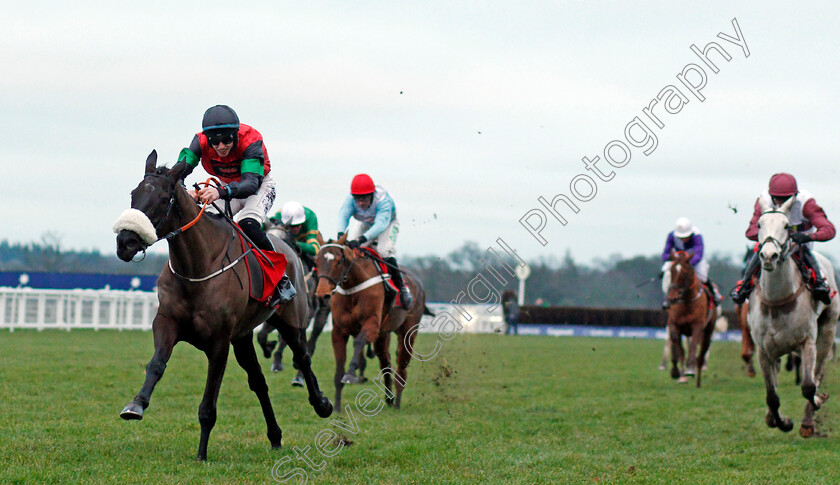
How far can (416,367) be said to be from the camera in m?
15.9

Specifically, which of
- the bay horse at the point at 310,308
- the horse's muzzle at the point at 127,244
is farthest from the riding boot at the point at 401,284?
the horse's muzzle at the point at 127,244

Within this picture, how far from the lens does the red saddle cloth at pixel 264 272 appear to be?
708cm

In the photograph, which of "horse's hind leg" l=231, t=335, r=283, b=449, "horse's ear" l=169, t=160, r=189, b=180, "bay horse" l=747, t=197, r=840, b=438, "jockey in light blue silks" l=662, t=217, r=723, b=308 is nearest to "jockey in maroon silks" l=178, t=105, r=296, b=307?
"horse's ear" l=169, t=160, r=189, b=180

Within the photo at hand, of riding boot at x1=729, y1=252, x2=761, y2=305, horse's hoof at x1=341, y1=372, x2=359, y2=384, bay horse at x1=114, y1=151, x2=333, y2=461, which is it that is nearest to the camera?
bay horse at x1=114, y1=151, x2=333, y2=461

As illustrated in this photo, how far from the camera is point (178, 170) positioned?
20.6 feet

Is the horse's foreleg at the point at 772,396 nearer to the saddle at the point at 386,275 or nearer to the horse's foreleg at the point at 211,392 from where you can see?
the saddle at the point at 386,275

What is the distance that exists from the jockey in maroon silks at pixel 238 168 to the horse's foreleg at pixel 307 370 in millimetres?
602

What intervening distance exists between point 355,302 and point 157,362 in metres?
4.71

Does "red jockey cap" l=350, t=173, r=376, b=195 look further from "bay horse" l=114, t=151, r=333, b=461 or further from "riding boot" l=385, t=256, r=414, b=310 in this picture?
"bay horse" l=114, t=151, r=333, b=461

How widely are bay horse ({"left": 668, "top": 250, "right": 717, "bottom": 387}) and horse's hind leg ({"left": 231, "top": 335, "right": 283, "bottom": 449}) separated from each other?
373 inches

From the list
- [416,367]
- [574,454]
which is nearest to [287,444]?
[574,454]

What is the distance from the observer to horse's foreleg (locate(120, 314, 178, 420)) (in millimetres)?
5632

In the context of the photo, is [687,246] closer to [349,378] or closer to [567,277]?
[349,378]

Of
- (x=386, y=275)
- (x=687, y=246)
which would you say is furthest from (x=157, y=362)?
(x=687, y=246)
